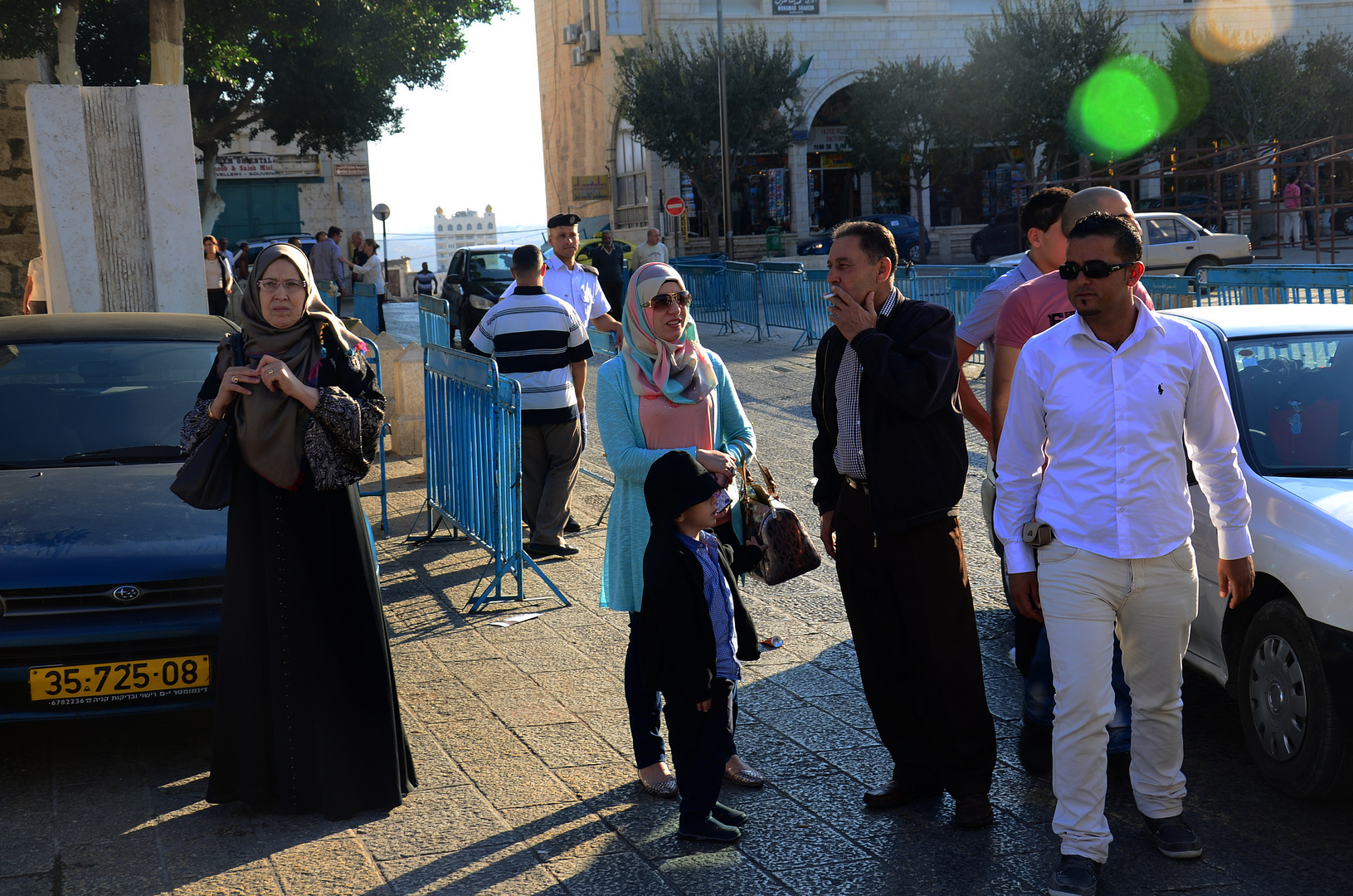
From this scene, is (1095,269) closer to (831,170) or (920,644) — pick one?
(920,644)

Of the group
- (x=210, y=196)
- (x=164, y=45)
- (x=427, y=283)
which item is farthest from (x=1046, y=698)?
(x=427, y=283)

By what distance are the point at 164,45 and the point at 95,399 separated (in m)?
8.84

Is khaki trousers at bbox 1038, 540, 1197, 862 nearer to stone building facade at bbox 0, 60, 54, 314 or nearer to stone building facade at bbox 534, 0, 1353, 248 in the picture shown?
stone building facade at bbox 0, 60, 54, 314

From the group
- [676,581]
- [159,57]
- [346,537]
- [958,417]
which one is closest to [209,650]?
[346,537]

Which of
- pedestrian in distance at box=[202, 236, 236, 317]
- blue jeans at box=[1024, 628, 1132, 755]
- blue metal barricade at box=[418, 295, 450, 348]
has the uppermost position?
pedestrian in distance at box=[202, 236, 236, 317]

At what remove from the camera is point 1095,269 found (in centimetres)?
341

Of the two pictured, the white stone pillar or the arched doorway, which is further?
the arched doorway

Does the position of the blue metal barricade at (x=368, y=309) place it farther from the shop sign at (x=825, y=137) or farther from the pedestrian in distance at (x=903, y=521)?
the shop sign at (x=825, y=137)

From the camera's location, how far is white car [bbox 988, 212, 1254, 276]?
24.3 m

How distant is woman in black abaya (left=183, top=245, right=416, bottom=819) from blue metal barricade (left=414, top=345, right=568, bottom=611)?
2358mm

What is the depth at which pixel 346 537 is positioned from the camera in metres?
4.02

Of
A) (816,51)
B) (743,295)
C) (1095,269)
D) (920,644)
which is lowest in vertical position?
(920,644)

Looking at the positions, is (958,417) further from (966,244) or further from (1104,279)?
(966,244)

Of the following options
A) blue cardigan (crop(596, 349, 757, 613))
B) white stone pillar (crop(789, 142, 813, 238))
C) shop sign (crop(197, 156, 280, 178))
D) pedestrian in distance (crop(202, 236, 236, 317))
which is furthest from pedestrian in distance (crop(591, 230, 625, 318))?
shop sign (crop(197, 156, 280, 178))
